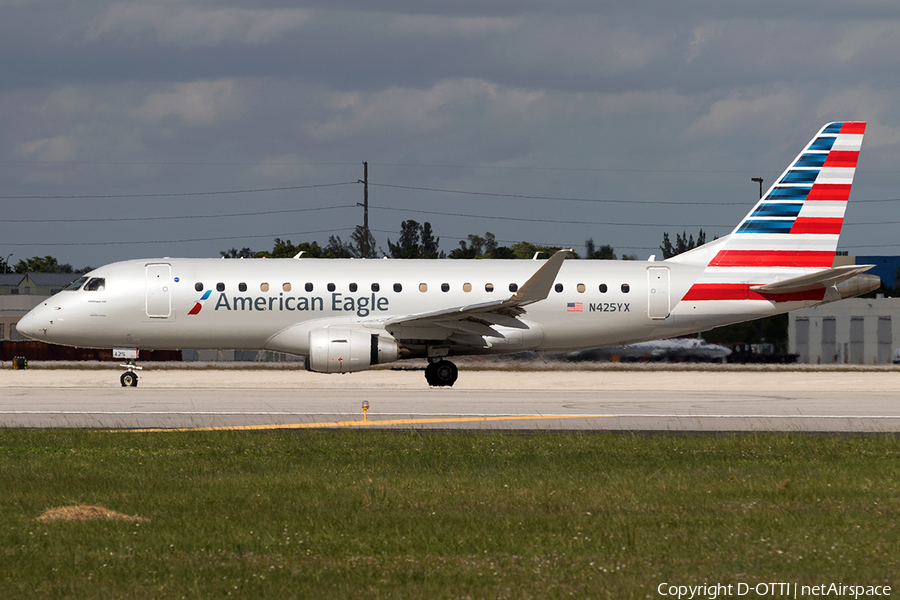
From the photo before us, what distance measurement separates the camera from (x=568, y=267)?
32.4 metres

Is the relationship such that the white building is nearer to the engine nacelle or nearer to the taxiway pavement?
the taxiway pavement

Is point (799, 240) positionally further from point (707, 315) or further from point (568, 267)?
point (568, 267)

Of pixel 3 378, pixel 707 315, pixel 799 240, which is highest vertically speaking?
pixel 799 240

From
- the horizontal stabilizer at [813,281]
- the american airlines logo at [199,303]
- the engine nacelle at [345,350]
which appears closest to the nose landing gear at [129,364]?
the american airlines logo at [199,303]

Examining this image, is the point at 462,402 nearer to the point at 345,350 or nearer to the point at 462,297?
the point at 345,350

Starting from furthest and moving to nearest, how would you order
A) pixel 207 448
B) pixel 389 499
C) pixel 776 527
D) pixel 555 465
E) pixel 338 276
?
1. pixel 338 276
2. pixel 207 448
3. pixel 555 465
4. pixel 389 499
5. pixel 776 527

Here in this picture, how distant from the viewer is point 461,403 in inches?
963

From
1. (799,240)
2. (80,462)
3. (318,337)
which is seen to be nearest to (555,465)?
(80,462)

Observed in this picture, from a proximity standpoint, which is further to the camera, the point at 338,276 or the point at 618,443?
the point at 338,276

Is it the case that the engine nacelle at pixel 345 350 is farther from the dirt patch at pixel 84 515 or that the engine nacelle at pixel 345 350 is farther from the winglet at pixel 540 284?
the dirt patch at pixel 84 515

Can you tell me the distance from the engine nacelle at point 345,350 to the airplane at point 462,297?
0.04 m

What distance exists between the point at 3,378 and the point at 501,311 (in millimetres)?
18579

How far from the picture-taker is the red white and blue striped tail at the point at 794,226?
3238 centimetres

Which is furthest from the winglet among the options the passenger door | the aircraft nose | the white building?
the white building
